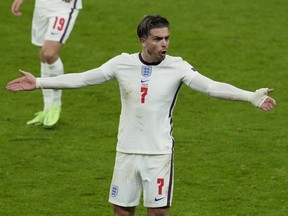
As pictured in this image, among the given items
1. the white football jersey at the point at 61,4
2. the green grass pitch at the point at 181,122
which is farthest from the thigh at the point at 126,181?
the white football jersey at the point at 61,4

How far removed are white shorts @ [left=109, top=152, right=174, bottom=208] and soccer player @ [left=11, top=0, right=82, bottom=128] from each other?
5602 millimetres

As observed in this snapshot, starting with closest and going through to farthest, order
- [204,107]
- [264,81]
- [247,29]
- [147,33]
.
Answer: [147,33] → [204,107] → [264,81] → [247,29]

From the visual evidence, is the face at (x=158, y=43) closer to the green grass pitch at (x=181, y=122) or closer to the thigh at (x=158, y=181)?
the thigh at (x=158, y=181)

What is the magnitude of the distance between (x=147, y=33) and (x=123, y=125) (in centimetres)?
91

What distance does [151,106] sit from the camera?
9820 mm

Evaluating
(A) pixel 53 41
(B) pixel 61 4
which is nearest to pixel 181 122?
(A) pixel 53 41

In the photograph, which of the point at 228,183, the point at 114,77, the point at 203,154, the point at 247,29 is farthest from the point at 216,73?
the point at 114,77

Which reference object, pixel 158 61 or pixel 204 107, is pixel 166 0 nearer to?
pixel 204 107

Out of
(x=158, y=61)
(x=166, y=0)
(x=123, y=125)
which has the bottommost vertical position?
(x=123, y=125)

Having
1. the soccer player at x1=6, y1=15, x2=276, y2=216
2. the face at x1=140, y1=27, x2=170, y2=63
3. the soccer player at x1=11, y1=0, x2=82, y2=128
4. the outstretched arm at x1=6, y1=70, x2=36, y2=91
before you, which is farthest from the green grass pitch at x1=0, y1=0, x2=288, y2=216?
the face at x1=140, y1=27, x2=170, y2=63

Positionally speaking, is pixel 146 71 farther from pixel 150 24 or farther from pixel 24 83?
pixel 24 83

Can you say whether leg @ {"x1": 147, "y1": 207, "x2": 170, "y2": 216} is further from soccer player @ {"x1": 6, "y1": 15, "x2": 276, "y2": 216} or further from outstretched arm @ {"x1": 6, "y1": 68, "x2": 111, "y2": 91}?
outstretched arm @ {"x1": 6, "y1": 68, "x2": 111, "y2": 91}

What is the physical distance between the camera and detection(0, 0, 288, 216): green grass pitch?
12.6 metres

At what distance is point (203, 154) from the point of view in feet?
47.2
